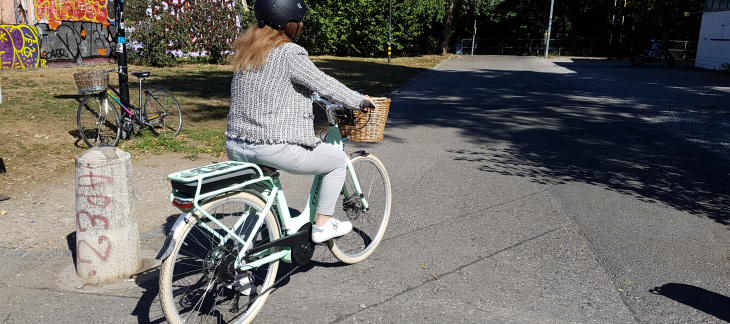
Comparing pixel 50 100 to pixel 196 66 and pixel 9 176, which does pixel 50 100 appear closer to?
pixel 9 176

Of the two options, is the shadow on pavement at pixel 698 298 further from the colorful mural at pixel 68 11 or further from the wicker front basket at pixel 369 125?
the colorful mural at pixel 68 11

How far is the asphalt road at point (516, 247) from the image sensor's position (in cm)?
376

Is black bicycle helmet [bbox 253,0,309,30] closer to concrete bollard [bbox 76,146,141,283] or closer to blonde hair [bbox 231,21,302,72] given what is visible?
blonde hair [bbox 231,21,302,72]

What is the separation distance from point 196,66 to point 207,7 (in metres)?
2.16

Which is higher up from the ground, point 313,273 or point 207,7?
point 207,7

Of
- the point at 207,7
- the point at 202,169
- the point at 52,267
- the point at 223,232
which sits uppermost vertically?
the point at 207,7

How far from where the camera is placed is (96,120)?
837 cm

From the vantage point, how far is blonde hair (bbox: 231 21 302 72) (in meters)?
3.30

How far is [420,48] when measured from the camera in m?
45.3

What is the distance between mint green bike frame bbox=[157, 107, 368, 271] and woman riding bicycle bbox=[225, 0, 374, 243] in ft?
0.47

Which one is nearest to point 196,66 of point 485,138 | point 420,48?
point 485,138

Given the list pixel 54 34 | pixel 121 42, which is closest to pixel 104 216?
pixel 121 42

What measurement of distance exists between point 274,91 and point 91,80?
5682 mm

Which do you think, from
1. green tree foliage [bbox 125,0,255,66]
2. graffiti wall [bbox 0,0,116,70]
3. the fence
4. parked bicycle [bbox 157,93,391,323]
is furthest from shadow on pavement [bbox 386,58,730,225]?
the fence
